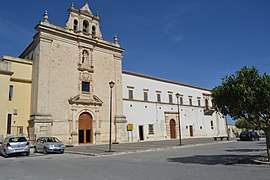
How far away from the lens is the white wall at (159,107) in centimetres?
3469

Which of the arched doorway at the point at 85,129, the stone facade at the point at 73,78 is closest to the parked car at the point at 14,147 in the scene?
the stone facade at the point at 73,78

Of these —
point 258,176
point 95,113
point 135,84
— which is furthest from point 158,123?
point 258,176

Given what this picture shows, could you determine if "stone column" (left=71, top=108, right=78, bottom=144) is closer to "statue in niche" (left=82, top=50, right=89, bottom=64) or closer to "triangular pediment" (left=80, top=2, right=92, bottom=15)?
"statue in niche" (left=82, top=50, right=89, bottom=64)

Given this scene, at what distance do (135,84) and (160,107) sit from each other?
5930mm

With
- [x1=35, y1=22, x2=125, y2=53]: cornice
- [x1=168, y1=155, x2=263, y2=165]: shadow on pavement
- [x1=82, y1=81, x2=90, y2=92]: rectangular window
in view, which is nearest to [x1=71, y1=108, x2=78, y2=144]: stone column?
[x1=82, y1=81, x2=90, y2=92]: rectangular window

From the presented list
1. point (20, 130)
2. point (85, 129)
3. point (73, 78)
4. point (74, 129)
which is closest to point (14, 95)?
point (20, 130)

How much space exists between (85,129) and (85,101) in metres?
3.35

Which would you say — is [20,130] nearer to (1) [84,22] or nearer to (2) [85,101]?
(2) [85,101]

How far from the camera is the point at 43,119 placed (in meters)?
25.0

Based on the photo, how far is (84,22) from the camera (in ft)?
106

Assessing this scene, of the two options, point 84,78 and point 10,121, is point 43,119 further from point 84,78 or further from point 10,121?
point 84,78

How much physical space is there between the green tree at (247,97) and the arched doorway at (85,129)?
64.3 ft

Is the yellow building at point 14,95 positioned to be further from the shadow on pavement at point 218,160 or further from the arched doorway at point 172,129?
the arched doorway at point 172,129

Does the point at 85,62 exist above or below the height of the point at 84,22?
below
